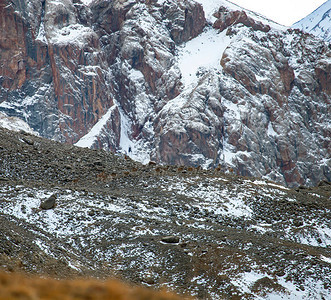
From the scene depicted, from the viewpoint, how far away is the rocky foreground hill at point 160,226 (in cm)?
1623

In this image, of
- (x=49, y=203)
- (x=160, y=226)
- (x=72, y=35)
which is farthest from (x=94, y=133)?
(x=160, y=226)

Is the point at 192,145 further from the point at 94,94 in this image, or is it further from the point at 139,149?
the point at 94,94

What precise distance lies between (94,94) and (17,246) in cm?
15477

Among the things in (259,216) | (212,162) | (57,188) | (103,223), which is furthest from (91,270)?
(212,162)

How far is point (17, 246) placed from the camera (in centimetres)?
1492

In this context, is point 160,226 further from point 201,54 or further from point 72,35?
point 201,54

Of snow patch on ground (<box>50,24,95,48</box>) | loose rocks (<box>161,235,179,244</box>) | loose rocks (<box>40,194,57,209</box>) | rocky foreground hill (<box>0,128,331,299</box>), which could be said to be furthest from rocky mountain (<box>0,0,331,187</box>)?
loose rocks (<box>161,235,179,244</box>)

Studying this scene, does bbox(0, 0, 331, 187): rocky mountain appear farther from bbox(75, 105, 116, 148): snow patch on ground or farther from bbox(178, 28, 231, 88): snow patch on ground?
bbox(178, 28, 231, 88): snow patch on ground

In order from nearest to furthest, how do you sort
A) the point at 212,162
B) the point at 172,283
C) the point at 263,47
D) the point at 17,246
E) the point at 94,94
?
the point at 17,246
the point at 172,283
the point at 212,162
the point at 94,94
the point at 263,47

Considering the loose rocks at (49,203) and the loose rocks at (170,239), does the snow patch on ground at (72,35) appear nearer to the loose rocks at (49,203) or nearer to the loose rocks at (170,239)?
the loose rocks at (49,203)

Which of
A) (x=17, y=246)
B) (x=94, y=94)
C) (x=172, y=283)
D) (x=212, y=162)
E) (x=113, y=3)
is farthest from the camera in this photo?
(x=113, y=3)

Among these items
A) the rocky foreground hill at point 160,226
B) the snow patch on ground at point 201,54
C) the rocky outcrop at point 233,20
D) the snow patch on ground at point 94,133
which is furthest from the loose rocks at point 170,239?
the rocky outcrop at point 233,20

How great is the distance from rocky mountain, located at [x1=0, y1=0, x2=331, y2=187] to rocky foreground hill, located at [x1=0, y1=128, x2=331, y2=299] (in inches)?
4515

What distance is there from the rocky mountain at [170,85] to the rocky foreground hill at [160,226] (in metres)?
115
